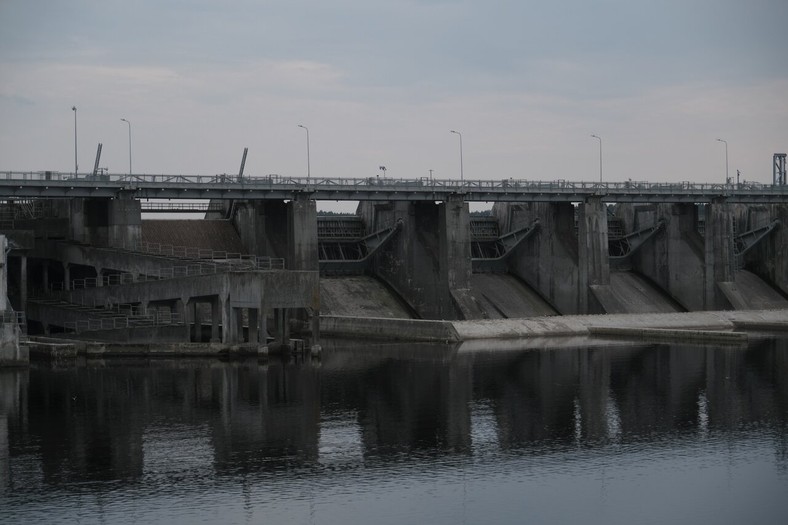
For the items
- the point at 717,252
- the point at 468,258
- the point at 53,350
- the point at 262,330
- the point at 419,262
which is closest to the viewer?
the point at 53,350

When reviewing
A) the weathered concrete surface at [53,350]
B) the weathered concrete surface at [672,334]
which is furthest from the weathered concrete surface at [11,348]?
the weathered concrete surface at [672,334]

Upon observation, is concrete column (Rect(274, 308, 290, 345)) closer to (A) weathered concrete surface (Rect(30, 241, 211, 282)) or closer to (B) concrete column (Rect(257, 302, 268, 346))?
(B) concrete column (Rect(257, 302, 268, 346))

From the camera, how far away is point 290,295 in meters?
74.1

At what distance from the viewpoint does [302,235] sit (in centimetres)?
9519

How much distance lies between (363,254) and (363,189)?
1039 cm

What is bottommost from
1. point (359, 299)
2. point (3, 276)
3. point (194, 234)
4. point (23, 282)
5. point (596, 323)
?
point (596, 323)

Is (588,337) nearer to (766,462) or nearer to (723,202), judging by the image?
(723,202)

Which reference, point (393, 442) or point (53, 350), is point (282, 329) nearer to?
point (53, 350)

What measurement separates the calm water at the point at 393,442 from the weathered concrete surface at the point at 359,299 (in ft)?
77.2

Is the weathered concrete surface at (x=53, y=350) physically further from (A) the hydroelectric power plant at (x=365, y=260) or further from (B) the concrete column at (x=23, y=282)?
(B) the concrete column at (x=23, y=282)

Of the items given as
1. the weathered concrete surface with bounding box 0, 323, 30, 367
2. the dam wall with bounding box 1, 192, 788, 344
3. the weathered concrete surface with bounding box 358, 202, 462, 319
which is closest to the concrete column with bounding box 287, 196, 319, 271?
the dam wall with bounding box 1, 192, 788, 344

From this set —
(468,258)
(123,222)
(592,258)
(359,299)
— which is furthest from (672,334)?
(123,222)

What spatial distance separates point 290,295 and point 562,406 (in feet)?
69.8

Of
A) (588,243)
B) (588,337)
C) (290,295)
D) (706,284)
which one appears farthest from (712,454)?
(706,284)
